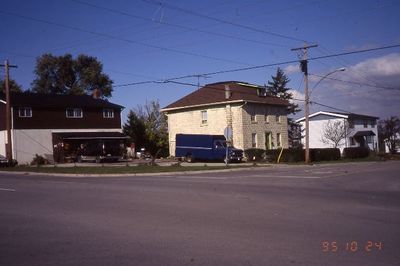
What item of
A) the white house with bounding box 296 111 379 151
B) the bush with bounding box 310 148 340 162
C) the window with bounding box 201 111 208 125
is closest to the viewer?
the bush with bounding box 310 148 340 162

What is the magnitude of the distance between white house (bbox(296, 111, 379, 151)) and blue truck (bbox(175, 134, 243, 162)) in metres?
27.9

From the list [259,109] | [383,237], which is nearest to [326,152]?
[259,109]

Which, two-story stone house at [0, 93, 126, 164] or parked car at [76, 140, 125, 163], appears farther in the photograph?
two-story stone house at [0, 93, 126, 164]

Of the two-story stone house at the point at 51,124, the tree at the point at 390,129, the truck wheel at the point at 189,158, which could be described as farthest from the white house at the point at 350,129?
the two-story stone house at the point at 51,124

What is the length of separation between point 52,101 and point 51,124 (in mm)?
2916

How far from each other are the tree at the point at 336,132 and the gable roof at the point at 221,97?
13.8m

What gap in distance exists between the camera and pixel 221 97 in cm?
4716

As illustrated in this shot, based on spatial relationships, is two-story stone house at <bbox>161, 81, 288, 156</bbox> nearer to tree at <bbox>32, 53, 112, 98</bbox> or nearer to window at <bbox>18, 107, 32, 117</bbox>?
window at <bbox>18, 107, 32, 117</bbox>

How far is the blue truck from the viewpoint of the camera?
39344mm

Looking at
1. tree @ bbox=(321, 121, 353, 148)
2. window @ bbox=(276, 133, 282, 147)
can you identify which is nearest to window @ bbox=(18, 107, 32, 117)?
window @ bbox=(276, 133, 282, 147)

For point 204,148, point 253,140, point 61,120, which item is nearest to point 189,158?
point 204,148

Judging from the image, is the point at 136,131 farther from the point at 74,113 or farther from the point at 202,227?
the point at 202,227

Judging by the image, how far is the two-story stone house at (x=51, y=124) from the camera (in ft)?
149

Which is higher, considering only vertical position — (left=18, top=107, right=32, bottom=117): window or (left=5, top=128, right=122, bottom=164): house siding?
(left=18, top=107, right=32, bottom=117): window
